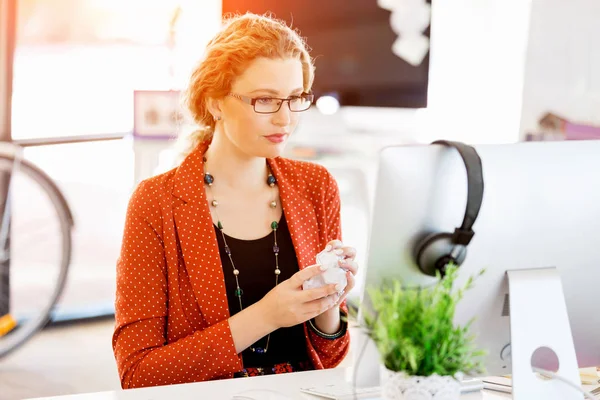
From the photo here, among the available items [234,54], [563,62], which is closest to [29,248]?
[234,54]

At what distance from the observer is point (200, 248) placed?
5.63 ft

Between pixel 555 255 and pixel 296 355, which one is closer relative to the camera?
pixel 555 255

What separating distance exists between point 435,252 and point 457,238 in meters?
0.04

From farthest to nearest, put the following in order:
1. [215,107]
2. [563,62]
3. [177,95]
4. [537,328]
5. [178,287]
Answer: [563,62] < [177,95] < [215,107] < [178,287] < [537,328]

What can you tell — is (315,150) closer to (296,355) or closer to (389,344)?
(296,355)

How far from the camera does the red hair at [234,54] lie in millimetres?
1740

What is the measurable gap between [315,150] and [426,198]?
7.81 ft

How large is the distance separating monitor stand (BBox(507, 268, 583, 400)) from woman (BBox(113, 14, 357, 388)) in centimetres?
39

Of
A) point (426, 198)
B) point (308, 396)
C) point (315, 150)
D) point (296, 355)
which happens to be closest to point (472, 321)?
point (426, 198)

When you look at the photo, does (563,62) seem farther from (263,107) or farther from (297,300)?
(297,300)

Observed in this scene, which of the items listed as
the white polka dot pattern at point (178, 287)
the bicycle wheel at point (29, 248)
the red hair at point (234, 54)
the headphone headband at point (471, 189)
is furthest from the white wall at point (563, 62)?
the headphone headband at point (471, 189)

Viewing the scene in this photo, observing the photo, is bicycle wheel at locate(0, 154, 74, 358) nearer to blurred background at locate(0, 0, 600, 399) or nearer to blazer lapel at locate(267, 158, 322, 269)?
blurred background at locate(0, 0, 600, 399)

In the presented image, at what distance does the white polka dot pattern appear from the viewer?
5.29 feet

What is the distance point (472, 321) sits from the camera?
124 centimetres
